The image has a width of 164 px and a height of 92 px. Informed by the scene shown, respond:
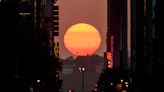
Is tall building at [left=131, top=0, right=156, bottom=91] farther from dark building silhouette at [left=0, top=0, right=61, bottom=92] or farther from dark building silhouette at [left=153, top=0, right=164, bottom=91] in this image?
dark building silhouette at [left=0, top=0, right=61, bottom=92]

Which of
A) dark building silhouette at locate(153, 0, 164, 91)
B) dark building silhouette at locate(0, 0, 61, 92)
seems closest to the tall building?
dark building silhouette at locate(153, 0, 164, 91)

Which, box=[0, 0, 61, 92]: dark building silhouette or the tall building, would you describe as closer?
box=[0, 0, 61, 92]: dark building silhouette

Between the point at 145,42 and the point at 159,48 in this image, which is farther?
the point at 145,42

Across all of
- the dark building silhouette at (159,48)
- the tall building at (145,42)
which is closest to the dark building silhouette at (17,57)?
the dark building silhouette at (159,48)

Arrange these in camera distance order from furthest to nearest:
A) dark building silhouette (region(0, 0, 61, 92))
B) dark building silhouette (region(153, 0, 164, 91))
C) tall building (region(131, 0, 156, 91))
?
tall building (region(131, 0, 156, 91))
dark building silhouette (region(153, 0, 164, 91))
dark building silhouette (region(0, 0, 61, 92))

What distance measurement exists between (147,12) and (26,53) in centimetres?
6977

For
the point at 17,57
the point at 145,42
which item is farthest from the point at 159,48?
the point at 17,57

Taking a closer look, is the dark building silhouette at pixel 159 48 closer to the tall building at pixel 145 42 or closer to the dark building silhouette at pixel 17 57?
the tall building at pixel 145 42

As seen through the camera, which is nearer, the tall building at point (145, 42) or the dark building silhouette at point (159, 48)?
the dark building silhouette at point (159, 48)

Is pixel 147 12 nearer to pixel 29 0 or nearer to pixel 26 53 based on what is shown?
pixel 29 0

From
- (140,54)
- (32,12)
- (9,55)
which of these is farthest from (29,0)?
(9,55)

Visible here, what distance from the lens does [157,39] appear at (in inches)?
5497

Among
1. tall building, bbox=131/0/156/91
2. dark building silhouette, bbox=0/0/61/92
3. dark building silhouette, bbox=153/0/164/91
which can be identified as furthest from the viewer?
tall building, bbox=131/0/156/91

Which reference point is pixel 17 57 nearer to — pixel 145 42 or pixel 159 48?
pixel 159 48
